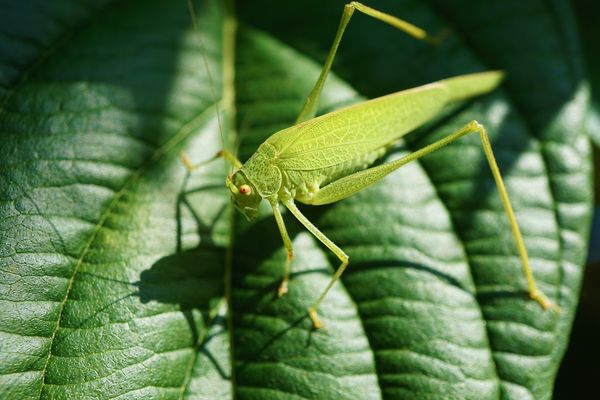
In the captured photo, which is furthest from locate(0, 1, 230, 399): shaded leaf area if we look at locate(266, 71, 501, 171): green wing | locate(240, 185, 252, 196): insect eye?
locate(266, 71, 501, 171): green wing

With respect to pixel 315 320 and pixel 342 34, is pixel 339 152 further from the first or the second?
pixel 315 320

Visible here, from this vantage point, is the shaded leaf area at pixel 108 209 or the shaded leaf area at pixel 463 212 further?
the shaded leaf area at pixel 463 212

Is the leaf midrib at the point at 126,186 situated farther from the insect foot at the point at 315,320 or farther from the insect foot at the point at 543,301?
the insect foot at the point at 543,301

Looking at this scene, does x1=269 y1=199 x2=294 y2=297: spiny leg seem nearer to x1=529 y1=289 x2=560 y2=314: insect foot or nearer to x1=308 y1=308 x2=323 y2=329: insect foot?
x1=308 y1=308 x2=323 y2=329: insect foot

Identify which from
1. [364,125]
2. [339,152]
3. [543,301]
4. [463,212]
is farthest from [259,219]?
[543,301]

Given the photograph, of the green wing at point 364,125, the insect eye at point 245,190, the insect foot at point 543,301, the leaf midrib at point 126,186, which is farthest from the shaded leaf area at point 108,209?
the insect foot at point 543,301
